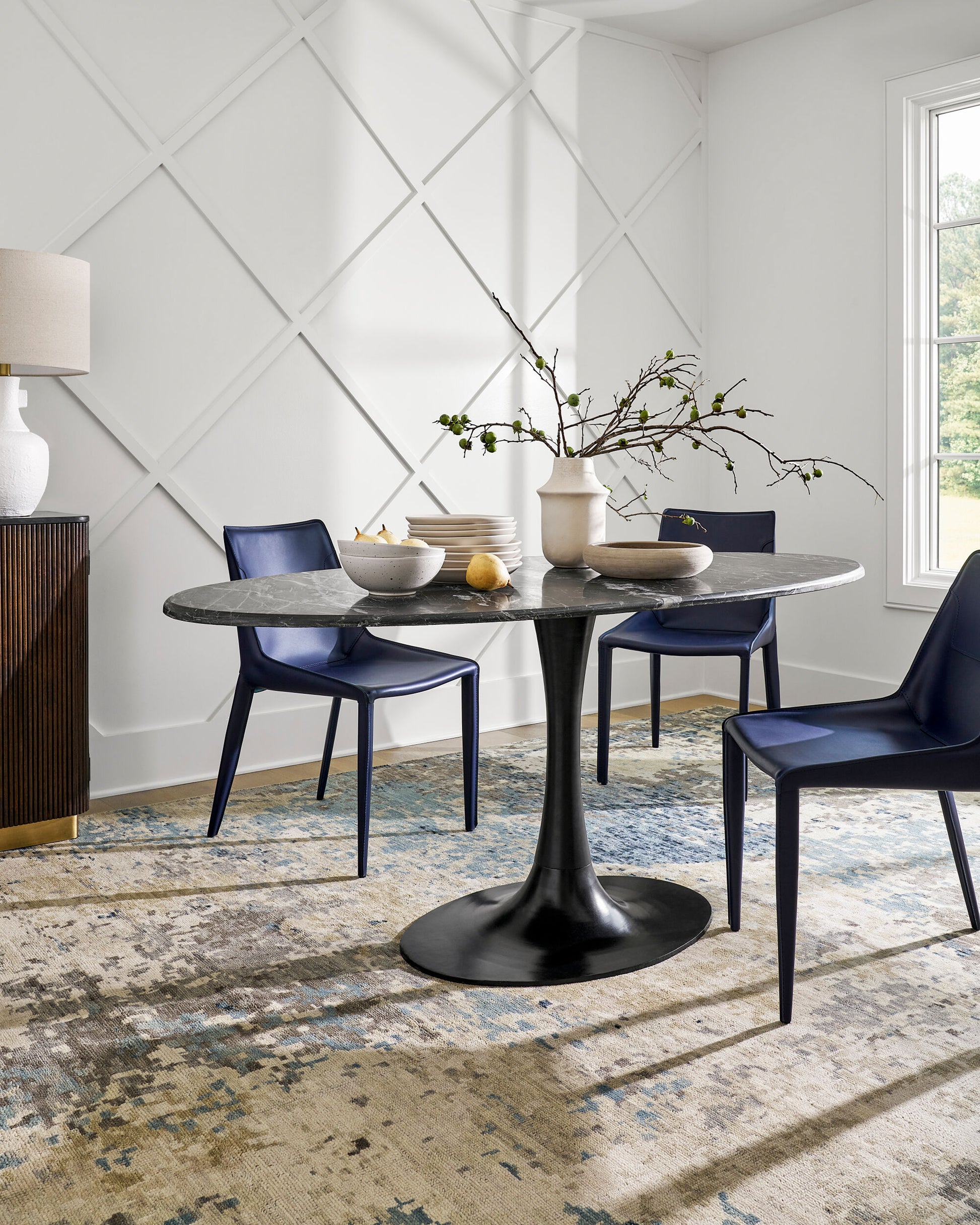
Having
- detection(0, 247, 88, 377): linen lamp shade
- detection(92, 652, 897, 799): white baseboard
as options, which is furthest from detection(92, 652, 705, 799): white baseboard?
detection(0, 247, 88, 377): linen lamp shade

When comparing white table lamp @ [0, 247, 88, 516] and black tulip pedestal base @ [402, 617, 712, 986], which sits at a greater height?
white table lamp @ [0, 247, 88, 516]

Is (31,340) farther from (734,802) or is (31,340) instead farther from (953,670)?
(953,670)

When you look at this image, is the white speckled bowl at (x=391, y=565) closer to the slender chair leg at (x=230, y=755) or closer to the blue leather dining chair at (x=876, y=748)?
the blue leather dining chair at (x=876, y=748)

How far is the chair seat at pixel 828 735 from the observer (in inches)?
79.0

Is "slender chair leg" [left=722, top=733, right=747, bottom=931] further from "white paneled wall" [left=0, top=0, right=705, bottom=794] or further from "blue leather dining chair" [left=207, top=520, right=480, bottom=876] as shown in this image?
"white paneled wall" [left=0, top=0, right=705, bottom=794]

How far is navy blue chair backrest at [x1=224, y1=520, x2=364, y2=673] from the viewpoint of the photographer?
3.00 m

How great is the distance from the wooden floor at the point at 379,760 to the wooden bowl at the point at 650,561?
5.86ft

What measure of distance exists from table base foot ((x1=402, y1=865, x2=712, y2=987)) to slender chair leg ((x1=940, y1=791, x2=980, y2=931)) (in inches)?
21.2

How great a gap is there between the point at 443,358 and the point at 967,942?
270 cm

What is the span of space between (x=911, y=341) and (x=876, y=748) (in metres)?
2.55

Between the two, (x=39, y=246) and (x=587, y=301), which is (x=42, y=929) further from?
(x=587, y=301)

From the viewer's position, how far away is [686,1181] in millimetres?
1500

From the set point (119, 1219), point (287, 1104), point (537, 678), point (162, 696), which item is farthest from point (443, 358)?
point (119, 1219)

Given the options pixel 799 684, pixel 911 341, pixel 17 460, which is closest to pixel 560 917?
pixel 17 460
